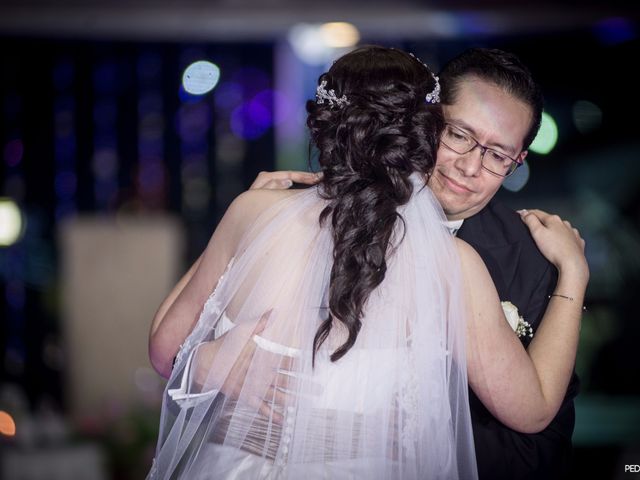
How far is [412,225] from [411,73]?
1.04ft

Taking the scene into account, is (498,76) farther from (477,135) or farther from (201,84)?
(201,84)

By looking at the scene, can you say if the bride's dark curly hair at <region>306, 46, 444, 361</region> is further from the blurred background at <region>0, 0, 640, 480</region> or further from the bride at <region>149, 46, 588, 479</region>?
the blurred background at <region>0, 0, 640, 480</region>

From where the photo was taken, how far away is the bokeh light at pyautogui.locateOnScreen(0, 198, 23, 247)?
18.2 feet

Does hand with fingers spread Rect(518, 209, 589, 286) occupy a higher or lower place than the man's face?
lower

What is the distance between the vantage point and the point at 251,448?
156cm

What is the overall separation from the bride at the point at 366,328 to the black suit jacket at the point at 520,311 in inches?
5.8

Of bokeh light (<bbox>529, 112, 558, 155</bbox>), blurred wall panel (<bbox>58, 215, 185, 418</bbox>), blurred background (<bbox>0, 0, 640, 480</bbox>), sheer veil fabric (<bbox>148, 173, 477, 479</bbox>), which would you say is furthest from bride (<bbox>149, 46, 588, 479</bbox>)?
bokeh light (<bbox>529, 112, 558, 155</bbox>)

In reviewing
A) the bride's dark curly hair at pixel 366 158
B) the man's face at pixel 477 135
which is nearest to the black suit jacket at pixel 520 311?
the man's face at pixel 477 135

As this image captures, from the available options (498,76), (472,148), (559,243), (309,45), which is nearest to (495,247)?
(559,243)

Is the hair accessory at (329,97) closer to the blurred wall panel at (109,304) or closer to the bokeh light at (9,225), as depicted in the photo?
the blurred wall panel at (109,304)

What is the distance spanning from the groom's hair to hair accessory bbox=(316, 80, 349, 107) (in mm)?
414

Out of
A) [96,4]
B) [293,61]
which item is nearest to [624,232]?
[293,61]

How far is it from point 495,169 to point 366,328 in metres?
0.60

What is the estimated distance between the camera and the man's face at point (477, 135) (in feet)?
5.88
